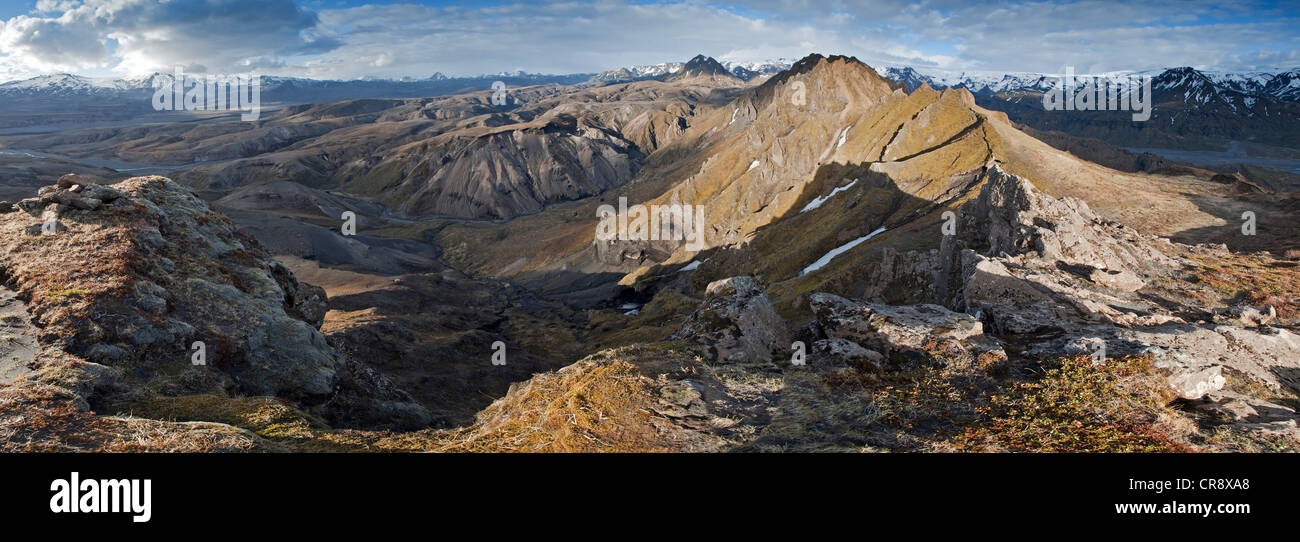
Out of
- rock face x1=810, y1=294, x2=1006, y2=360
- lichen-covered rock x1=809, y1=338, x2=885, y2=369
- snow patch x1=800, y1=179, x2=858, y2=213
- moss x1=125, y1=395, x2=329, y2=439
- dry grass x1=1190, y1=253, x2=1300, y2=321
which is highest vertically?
snow patch x1=800, y1=179, x2=858, y2=213

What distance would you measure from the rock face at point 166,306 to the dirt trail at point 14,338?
0.96 ft

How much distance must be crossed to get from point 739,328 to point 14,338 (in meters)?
20.9

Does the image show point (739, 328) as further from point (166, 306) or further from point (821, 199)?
point (821, 199)

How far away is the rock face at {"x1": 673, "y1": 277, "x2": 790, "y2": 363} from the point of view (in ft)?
59.0

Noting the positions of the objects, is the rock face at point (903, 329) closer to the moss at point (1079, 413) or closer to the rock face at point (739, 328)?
the rock face at point (739, 328)

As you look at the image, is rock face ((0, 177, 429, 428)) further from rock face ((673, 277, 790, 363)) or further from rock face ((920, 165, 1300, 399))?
rock face ((920, 165, 1300, 399))

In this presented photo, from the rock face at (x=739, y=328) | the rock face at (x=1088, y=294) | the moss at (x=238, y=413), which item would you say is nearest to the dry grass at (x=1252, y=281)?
the rock face at (x=1088, y=294)

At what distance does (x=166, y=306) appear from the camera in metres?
18.5

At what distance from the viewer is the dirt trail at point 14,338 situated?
43.3 feet

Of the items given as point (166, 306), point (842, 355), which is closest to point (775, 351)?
point (842, 355)

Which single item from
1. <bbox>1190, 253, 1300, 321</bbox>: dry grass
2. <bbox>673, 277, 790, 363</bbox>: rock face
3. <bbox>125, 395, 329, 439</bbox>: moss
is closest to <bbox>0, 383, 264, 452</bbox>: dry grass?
<bbox>125, 395, 329, 439</bbox>: moss

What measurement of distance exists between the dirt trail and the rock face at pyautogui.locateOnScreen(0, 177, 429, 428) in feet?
0.96
